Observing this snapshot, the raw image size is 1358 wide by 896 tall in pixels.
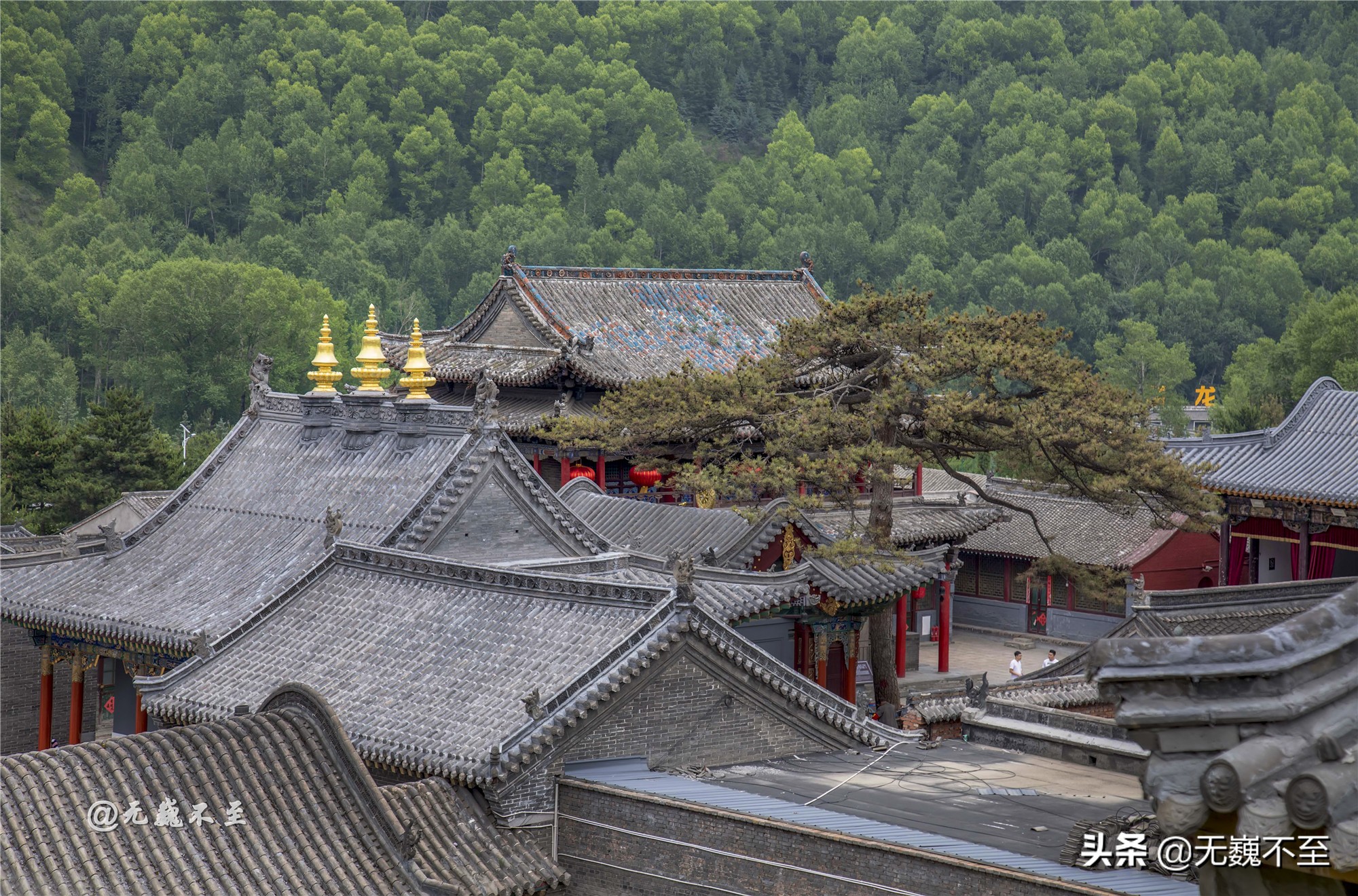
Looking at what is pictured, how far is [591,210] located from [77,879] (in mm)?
90291

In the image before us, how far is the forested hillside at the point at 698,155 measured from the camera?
9200 centimetres

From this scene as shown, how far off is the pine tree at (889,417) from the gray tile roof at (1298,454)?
3.91 metres

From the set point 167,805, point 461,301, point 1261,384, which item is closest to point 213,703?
point 167,805

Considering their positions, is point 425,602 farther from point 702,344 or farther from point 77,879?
point 702,344

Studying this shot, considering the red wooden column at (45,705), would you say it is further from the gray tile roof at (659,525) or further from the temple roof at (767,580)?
the temple roof at (767,580)

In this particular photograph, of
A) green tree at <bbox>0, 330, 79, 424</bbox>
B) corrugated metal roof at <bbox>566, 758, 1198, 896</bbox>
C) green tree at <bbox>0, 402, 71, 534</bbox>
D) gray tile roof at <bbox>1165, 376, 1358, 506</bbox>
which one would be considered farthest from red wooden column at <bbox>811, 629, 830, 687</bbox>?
green tree at <bbox>0, 330, 79, 424</bbox>

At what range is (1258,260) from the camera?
98500 millimetres

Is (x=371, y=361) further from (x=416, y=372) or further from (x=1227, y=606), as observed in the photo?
(x=1227, y=606)

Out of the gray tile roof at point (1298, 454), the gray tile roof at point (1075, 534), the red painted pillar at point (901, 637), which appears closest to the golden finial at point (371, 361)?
the red painted pillar at point (901, 637)

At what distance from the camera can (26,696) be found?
26984 millimetres

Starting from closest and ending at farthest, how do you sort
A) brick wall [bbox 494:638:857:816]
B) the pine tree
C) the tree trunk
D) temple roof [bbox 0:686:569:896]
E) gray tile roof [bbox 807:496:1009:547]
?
temple roof [bbox 0:686:569:896]
brick wall [bbox 494:638:857:816]
the pine tree
the tree trunk
gray tile roof [bbox 807:496:1009:547]

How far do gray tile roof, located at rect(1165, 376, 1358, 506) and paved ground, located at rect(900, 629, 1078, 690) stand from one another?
6044 mm

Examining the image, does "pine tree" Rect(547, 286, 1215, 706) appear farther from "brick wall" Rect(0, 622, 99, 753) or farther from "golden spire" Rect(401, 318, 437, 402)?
"brick wall" Rect(0, 622, 99, 753)

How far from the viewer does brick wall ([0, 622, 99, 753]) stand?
25.9 m
